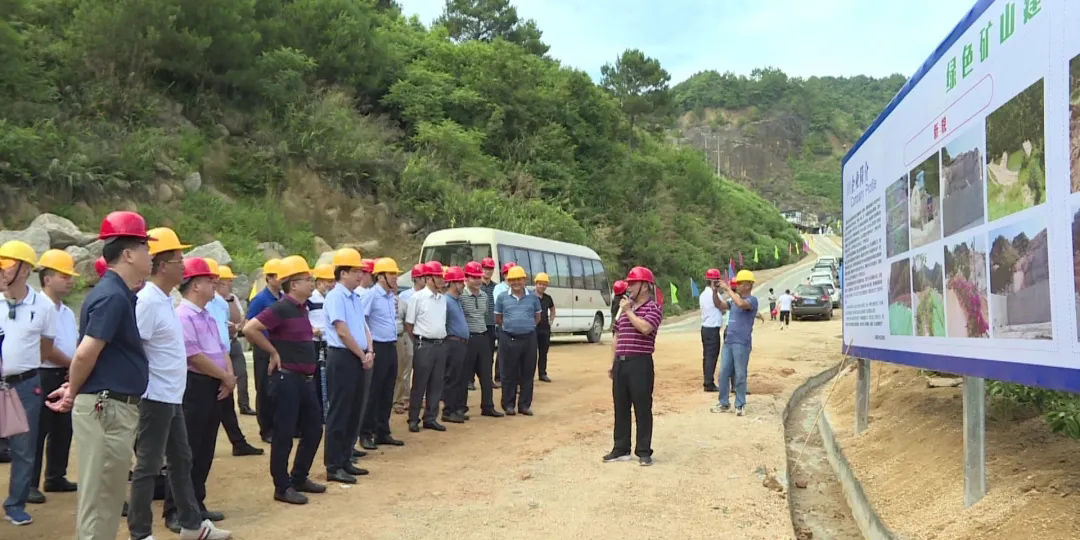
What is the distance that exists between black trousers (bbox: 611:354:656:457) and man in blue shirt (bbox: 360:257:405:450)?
2183 millimetres

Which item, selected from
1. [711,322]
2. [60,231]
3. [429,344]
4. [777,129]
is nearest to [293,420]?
[429,344]

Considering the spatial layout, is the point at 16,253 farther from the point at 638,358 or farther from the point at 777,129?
the point at 777,129

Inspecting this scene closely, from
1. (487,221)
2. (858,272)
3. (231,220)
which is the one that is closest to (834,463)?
(858,272)

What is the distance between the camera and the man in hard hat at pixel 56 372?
5379 mm

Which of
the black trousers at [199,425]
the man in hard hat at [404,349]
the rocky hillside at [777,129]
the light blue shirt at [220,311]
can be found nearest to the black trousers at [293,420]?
the black trousers at [199,425]

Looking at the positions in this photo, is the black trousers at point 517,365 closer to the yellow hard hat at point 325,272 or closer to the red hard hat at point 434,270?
the red hard hat at point 434,270

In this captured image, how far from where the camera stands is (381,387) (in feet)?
24.0

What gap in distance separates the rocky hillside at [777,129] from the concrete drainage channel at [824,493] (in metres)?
99.1

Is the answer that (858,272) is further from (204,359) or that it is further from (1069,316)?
(204,359)

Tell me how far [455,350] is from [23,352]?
4.50 meters

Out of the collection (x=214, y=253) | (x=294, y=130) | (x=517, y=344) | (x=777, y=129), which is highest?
(x=777, y=129)

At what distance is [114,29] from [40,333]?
19207 mm

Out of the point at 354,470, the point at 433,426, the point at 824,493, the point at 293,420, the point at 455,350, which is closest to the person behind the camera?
the point at 293,420

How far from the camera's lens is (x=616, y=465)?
667 cm
